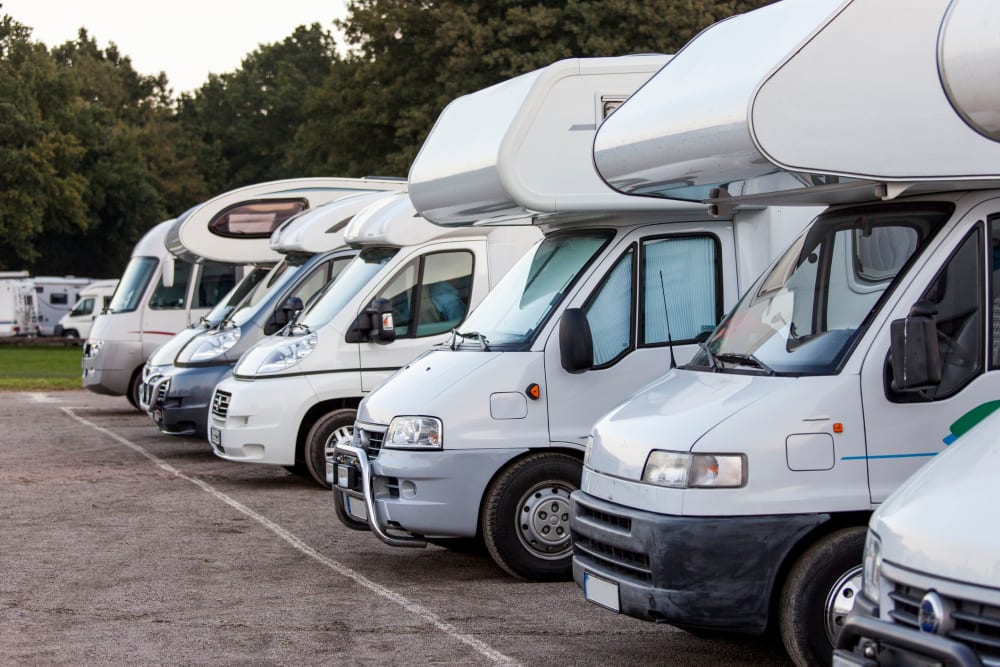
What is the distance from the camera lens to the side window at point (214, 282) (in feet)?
71.0

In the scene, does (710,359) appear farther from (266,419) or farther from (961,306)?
(266,419)

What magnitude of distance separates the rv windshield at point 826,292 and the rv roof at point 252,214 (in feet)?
39.9

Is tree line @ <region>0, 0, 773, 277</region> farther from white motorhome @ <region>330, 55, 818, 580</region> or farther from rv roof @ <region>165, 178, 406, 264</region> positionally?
white motorhome @ <region>330, 55, 818, 580</region>

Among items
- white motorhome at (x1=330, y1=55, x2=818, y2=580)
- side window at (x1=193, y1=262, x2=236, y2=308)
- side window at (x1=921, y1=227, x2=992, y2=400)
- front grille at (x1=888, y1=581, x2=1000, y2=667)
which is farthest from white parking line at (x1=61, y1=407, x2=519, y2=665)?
side window at (x1=193, y1=262, x2=236, y2=308)

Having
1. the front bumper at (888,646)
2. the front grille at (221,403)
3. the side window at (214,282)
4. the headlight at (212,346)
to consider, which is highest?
the side window at (214,282)

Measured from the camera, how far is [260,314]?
644 inches

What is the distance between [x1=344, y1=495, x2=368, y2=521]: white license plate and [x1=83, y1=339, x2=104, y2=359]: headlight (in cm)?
1265

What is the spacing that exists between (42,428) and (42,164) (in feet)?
150

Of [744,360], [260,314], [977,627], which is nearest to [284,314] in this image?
[260,314]

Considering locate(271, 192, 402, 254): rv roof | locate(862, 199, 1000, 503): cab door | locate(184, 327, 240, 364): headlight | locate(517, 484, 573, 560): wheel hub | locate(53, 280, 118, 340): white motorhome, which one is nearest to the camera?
locate(862, 199, 1000, 503): cab door

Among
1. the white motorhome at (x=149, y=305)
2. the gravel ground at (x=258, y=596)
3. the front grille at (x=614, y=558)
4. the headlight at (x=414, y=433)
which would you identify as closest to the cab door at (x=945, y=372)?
the front grille at (x=614, y=558)

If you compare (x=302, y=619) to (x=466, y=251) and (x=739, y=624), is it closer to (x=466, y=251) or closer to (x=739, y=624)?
(x=739, y=624)

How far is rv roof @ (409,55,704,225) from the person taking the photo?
9766mm

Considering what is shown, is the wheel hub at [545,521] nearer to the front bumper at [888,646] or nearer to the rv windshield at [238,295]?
the front bumper at [888,646]
